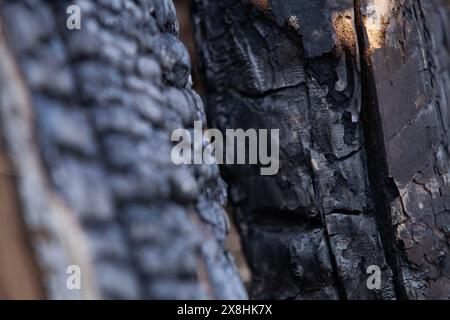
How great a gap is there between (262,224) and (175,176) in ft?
1.17

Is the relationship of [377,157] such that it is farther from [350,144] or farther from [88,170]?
[88,170]

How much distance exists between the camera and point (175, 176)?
1.90ft

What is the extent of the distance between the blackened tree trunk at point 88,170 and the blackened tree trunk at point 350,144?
28cm

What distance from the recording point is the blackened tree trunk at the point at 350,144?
0.81 metres

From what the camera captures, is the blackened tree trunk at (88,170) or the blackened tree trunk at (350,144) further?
the blackened tree trunk at (350,144)

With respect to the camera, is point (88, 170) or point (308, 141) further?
point (308, 141)

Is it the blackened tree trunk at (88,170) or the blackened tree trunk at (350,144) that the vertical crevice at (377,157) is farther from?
the blackened tree trunk at (88,170)

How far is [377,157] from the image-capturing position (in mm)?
811

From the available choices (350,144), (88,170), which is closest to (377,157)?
(350,144)

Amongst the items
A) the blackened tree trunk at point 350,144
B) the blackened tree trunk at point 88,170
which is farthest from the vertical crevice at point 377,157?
the blackened tree trunk at point 88,170

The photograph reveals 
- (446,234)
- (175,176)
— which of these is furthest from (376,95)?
(175,176)

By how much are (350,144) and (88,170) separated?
430 millimetres

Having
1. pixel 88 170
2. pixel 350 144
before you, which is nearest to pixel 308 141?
pixel 350 144

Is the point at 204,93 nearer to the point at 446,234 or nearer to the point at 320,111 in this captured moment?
the point at 320,111
